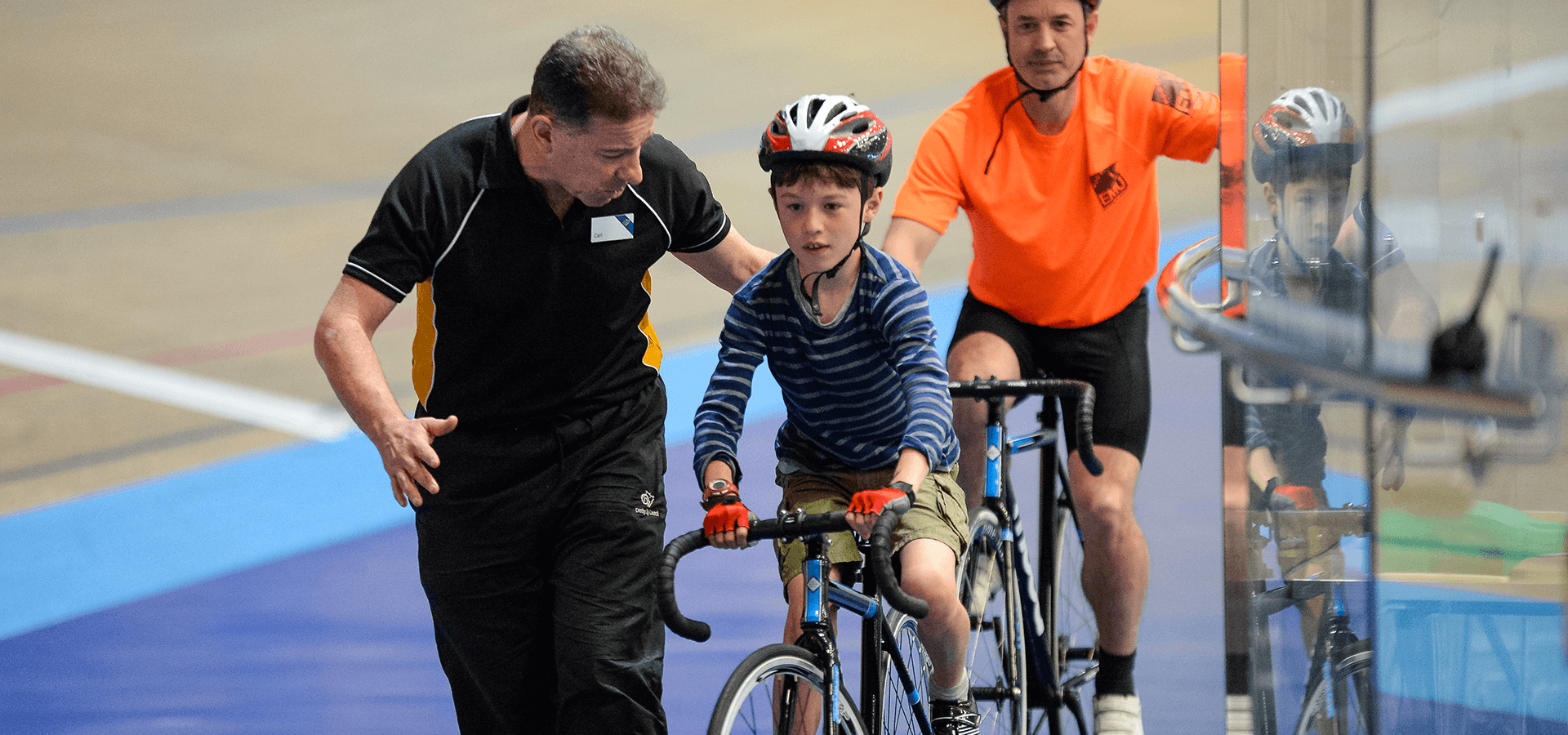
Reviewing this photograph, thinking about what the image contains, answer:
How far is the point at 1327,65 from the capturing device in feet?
6.55

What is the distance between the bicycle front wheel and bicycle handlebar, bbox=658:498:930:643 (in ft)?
0.34

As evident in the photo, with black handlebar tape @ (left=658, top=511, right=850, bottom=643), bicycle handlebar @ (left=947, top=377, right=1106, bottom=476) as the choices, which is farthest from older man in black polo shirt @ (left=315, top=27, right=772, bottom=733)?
bicycle handlebar @ (left=947, top=377, right=1106, bottom=476)

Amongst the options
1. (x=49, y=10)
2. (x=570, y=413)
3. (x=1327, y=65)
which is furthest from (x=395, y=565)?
(x=49, y=10)

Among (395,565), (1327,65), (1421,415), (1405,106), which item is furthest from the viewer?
(395,565)

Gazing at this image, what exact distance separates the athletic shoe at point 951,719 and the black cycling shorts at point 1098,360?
99 cm

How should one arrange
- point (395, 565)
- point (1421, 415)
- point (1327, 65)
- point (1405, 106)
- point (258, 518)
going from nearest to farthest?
1. point (1421, 415)
2. point (1405, 106)
3. point (1327, 65)
4. point (395, 565)
5. point (258, 518)

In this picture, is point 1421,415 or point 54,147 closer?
point 1421,415

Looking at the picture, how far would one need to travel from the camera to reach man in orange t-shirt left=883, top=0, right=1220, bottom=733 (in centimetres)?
385

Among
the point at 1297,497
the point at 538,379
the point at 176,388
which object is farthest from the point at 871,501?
the point at 176,388

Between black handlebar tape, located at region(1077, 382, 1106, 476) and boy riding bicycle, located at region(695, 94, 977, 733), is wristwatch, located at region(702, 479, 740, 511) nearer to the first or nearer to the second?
boy riding bicycle, located at region(695, 94, 977, 733)

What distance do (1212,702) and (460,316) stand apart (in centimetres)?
269

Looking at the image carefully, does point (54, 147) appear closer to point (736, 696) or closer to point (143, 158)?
point (143, 158)

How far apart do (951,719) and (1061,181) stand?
1.45m

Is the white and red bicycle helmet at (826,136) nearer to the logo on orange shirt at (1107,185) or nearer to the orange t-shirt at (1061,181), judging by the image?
the orange t-shirt at (1061,181)
